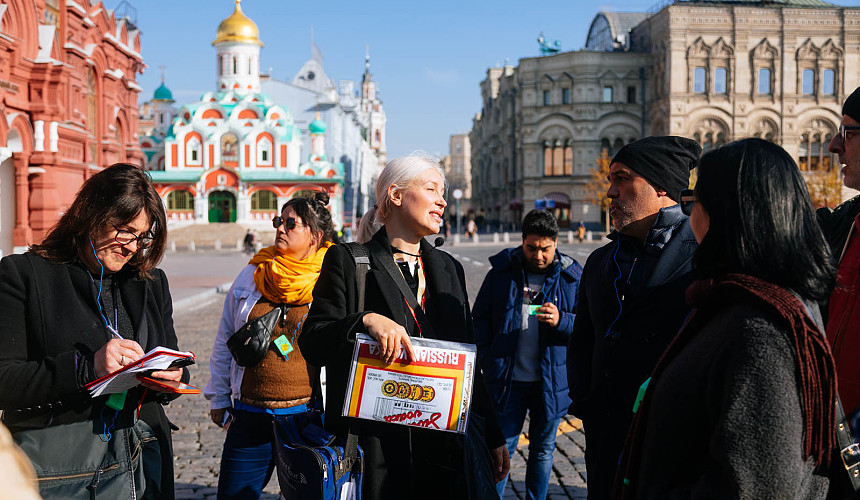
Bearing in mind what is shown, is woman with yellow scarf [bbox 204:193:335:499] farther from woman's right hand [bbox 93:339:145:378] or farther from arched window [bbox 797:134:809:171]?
arched window [bbox 797:134:809:171]

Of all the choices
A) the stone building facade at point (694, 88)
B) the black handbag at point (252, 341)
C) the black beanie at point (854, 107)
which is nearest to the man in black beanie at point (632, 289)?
the black beanie at point (854, 107)

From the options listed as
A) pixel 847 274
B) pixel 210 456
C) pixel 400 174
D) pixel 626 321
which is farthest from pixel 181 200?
pixel 847 274

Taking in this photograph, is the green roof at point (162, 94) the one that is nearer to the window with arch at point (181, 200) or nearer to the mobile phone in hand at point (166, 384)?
the window with arch at point (181, 200)

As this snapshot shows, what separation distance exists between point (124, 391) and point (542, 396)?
8.26ft

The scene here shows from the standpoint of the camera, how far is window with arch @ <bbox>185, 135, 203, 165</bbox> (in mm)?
49062

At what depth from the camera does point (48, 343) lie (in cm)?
250

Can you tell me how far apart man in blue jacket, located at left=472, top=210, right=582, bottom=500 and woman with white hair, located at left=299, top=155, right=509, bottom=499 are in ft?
3.94

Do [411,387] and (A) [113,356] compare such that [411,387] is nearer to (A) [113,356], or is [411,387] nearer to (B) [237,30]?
(A) [113,356]

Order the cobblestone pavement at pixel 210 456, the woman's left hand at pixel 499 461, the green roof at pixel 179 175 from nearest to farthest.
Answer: the woman's left hand at pixel 499 461
the cobblestone pavement at pixel 210 456
the green roof at pixel 179 175

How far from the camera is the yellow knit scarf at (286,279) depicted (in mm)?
3781

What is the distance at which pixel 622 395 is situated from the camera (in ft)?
9.81

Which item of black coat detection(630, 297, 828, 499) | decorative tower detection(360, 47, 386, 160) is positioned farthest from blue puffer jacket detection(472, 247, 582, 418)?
decorative tower detection(360, 47, 386, 160)

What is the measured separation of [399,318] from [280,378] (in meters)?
1.21

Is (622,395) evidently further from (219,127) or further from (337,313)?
(219,127)
